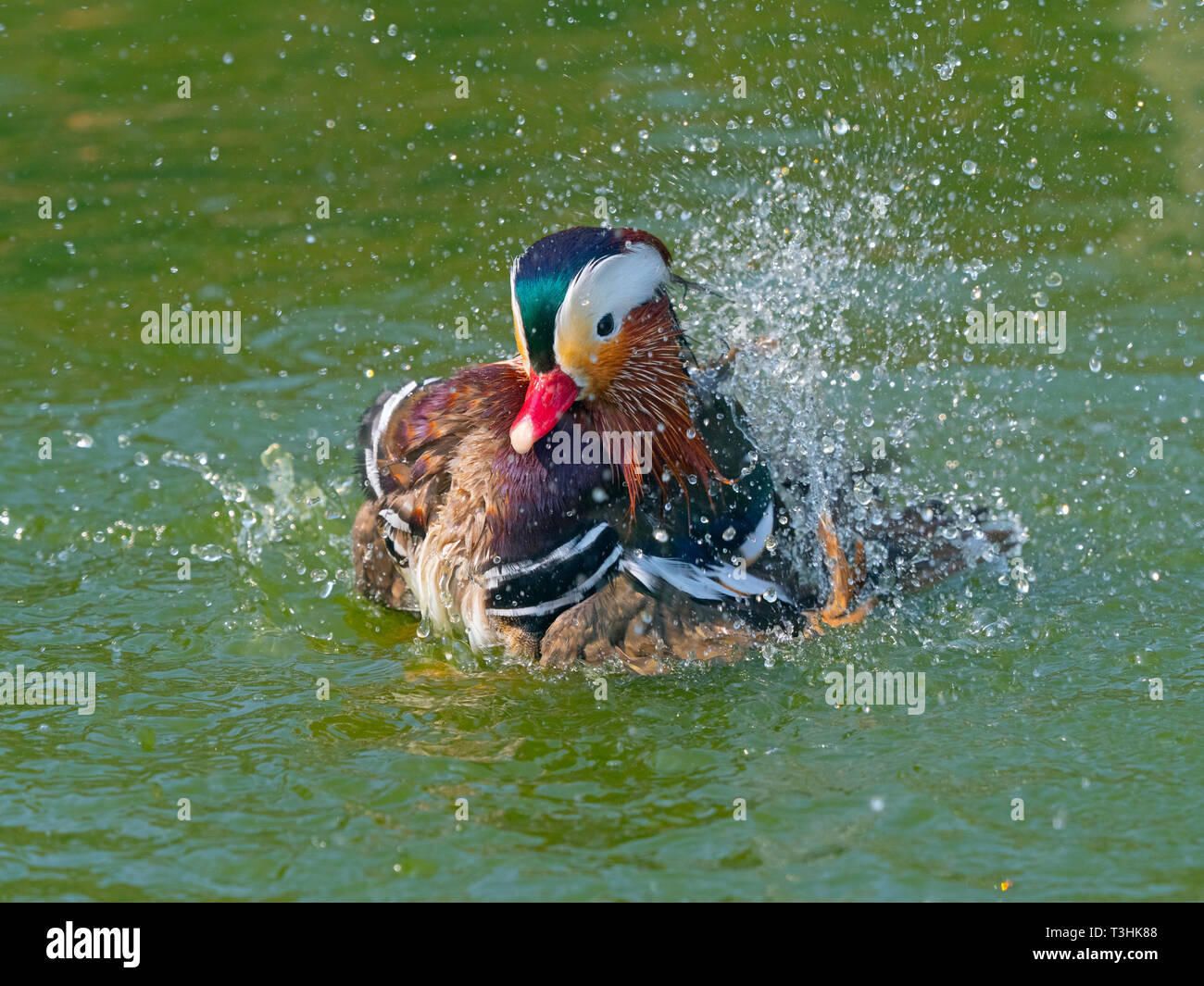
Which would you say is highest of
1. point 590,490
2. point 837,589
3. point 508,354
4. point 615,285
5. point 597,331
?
point 508,354

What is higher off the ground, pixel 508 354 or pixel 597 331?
pixel 508 354

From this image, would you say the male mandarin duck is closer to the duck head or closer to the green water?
the duck head

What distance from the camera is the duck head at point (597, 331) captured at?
4.88 m

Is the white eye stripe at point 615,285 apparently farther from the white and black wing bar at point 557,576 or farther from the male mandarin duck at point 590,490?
the white and black wing bar at point 557,576

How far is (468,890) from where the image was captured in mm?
4398

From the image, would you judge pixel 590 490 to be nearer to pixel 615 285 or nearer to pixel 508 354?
pixel 615 285

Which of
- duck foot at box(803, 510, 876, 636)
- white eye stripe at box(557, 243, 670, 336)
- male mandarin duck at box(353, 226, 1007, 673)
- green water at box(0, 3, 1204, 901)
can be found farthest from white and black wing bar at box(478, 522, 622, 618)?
duck foot at box(803, 510, 876, 636)

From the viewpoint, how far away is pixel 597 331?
5027 millimetres

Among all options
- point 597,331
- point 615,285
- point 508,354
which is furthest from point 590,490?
point 508,354

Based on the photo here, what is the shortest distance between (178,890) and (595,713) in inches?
61.5

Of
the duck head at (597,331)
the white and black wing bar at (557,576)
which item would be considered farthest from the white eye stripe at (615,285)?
the white and black wing bar at (557,576)

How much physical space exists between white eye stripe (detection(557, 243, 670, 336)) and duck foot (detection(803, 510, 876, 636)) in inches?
51.0

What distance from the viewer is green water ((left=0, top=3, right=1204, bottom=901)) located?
4.66 meters

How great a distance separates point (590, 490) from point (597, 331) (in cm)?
58
